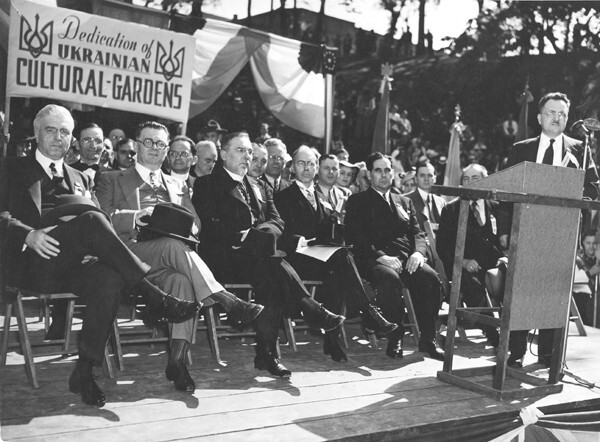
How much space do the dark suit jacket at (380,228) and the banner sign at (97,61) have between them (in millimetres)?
2149

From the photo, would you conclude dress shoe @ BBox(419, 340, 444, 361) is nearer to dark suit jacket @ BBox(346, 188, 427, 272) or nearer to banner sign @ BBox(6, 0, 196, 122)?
dark suit jacket @ BBox(346, 188, 427, 272)

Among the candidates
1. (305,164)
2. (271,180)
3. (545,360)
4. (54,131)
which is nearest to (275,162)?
(271,180)

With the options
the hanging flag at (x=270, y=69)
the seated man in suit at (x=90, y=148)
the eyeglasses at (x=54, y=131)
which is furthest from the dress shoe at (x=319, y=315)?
the hanging flag at (x=270, y=69)

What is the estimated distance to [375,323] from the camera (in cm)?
445

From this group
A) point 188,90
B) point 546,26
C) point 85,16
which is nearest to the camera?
point 85,16

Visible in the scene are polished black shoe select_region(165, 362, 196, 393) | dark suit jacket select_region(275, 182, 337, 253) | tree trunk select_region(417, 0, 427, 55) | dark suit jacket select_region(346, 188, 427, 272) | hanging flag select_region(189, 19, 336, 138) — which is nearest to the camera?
polished black shoe select_region(165, 362, 196, 393)

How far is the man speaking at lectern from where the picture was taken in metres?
4.39

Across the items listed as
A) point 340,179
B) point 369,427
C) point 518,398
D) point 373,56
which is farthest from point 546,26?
point 369,427

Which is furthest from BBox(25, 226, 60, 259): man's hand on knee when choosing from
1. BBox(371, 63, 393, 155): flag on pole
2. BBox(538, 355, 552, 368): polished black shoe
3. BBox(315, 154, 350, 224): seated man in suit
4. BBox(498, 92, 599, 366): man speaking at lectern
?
BBox(371, 63, 393, 155): flag on pole

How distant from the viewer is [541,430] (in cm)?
352

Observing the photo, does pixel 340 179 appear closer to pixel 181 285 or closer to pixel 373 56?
pixel 181 285

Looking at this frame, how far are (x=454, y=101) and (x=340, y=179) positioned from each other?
1028 cm

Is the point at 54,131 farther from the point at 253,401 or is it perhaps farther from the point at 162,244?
the point at 253,401

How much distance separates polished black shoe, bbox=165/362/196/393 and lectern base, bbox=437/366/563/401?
1567 millimetres
